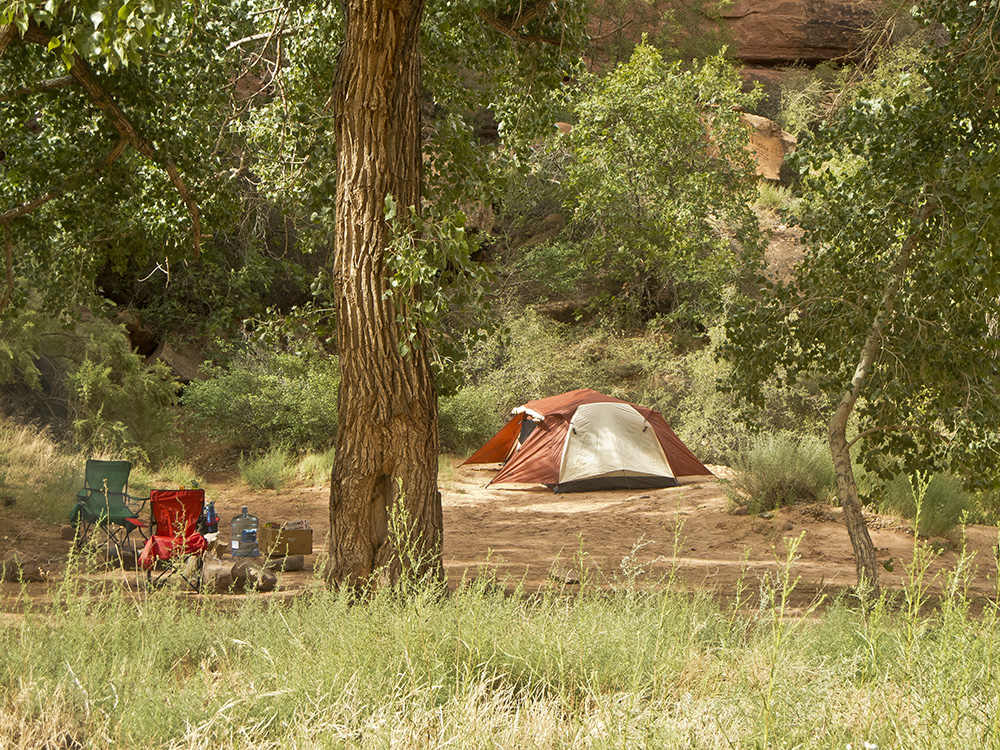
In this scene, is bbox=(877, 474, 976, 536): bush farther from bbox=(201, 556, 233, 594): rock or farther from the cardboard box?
bbox=(201, 556, 233, 594): rock

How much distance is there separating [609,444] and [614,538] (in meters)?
3.63

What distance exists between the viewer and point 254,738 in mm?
2617

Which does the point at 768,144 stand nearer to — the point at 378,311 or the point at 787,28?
the point at 787,28

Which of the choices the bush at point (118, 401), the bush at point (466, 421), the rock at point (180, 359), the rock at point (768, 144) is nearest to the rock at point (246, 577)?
the bush at point (118, 401)

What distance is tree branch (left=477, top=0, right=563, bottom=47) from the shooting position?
6.14 metres

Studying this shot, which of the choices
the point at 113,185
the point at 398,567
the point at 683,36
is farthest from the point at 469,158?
the point at 683,36

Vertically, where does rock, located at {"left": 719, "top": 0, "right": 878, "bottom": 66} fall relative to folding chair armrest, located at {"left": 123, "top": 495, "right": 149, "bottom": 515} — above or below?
above

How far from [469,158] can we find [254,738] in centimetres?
402

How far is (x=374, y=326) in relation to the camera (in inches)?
190

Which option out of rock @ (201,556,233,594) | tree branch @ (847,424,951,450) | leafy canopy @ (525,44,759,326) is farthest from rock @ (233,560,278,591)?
leafy canopy @ (525,44,759,326)

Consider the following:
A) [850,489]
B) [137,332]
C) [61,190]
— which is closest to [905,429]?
[850,489]

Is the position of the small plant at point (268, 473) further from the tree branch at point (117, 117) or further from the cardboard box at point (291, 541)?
the tree branch at point (117, 117)

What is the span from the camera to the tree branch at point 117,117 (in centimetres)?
577

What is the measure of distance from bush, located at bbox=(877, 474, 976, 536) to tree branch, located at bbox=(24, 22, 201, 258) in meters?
6.85
